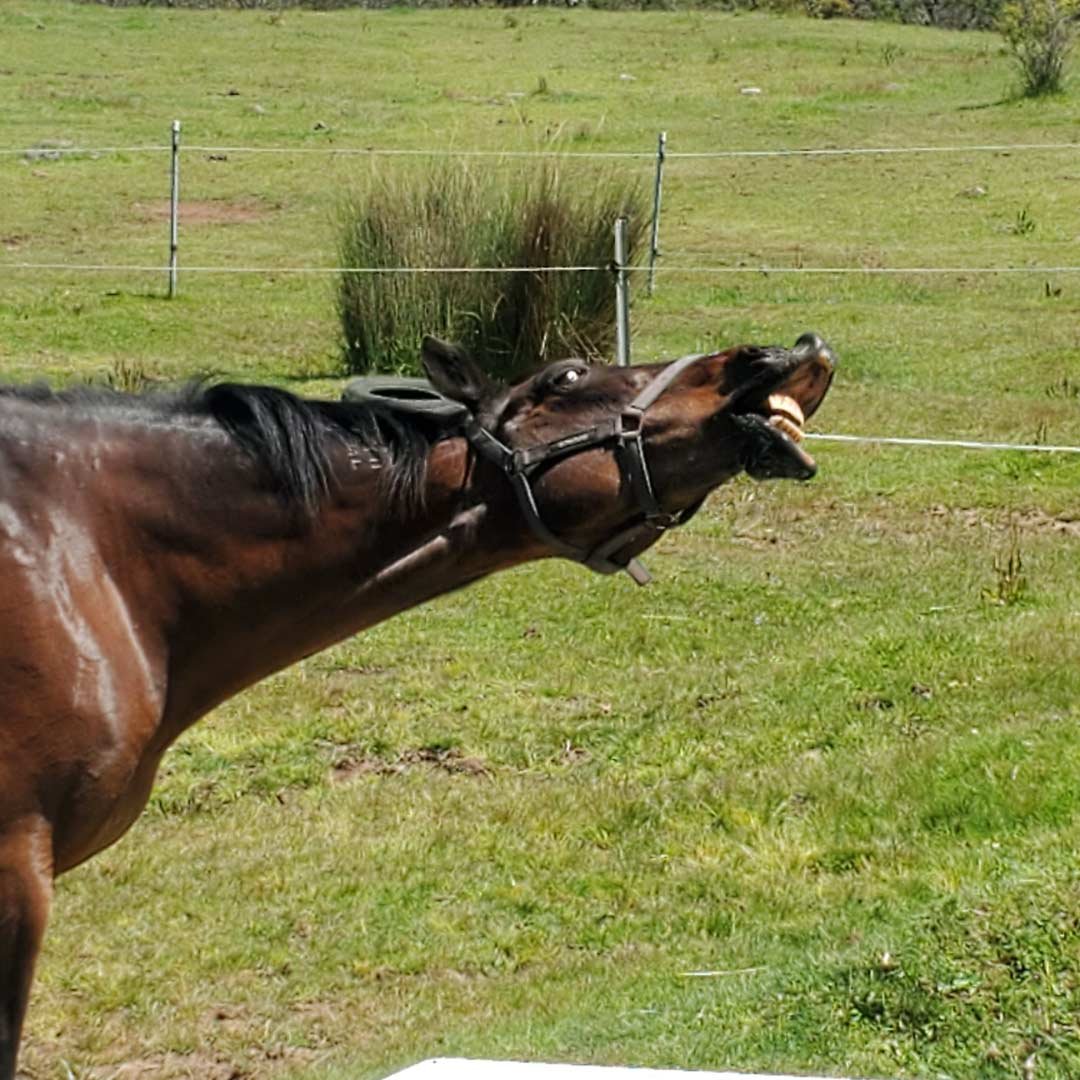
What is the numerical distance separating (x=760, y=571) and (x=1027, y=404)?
3.85 metres

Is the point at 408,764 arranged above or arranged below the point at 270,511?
below

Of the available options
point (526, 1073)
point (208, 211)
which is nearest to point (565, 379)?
point (526, 1073)

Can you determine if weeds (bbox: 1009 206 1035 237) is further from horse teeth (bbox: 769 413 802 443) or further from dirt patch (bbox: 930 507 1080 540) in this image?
horse teeth (bbox: 769 413 802 443)

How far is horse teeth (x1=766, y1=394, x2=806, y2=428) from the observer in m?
3.07

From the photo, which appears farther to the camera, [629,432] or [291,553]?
[291,553]

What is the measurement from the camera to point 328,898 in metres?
5.41

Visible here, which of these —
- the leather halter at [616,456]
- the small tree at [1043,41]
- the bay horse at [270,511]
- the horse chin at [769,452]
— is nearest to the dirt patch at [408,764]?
the bay horse at [270,511]

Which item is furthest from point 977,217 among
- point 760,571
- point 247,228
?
point 760,571

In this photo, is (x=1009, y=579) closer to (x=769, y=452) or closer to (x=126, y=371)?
(x=769, y=452)

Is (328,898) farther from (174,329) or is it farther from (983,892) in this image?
(174,329)

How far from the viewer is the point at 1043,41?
84.3ft

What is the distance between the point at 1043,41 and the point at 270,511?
80.6 ft

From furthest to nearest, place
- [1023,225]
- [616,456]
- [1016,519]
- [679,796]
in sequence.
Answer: [1023,225] < [1016,519] < [679,796] < [616,456]

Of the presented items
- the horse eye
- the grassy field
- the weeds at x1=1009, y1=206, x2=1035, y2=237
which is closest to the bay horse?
the horse eye
